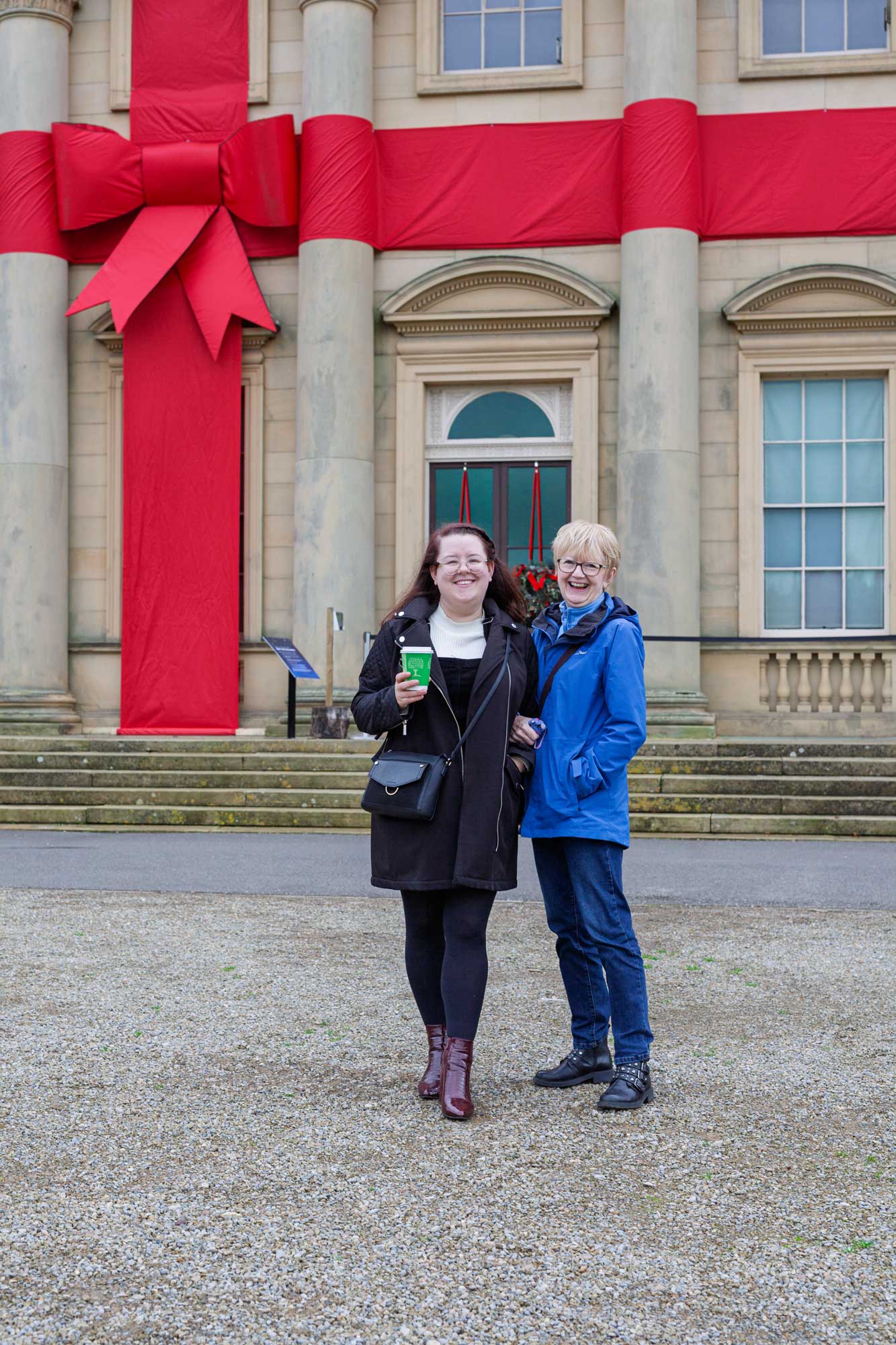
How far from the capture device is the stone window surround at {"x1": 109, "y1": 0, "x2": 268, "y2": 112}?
17.0 meters

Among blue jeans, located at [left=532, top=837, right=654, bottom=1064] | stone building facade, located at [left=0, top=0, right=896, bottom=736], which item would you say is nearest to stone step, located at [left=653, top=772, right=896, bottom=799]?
stone building facade, located at [left=0, top=0, right=896, bottom=736]

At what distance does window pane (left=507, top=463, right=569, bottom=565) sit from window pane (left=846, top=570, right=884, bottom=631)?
3277mm

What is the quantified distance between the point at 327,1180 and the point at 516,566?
13.0 m

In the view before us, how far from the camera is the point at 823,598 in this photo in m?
16.4

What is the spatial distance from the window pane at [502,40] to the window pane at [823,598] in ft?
22.6

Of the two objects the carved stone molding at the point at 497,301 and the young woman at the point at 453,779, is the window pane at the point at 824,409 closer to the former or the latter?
the carved stone molding at the point at 497,301

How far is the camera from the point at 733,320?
16.1 metres

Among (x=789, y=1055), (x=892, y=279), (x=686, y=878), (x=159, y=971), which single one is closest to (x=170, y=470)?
(x=892, y=279)

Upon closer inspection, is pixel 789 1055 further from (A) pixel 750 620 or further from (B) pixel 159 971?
(A) pixel 750 620

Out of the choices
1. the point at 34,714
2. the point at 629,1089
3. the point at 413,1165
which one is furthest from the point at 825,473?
the point at 413,1165

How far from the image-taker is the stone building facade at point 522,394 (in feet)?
51.8

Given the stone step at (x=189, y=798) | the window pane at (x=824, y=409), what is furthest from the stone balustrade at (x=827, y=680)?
the stone step at (x=189, y=798)

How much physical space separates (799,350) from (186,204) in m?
7.13

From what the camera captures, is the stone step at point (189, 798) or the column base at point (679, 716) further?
the column base at point (679, 716)
